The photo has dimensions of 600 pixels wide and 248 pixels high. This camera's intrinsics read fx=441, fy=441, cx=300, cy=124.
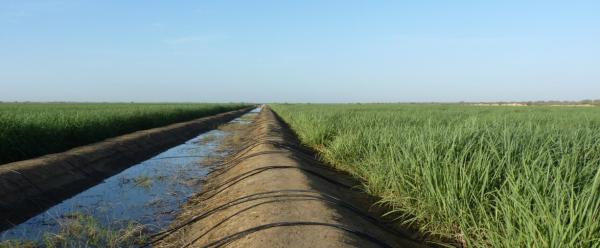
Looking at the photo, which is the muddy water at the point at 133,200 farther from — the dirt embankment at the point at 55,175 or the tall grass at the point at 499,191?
the tall grass at the point at 499,191

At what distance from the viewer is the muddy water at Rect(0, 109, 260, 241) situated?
184 inches

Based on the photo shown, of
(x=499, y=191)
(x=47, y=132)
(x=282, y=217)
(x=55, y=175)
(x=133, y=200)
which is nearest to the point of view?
(x=499, y=191)

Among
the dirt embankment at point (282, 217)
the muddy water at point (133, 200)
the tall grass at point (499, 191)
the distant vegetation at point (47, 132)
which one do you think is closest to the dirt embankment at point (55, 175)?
the muddy water at point (133, 200)

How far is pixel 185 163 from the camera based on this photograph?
32.2ft

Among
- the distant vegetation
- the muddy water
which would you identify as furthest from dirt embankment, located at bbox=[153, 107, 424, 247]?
the distant vegetation

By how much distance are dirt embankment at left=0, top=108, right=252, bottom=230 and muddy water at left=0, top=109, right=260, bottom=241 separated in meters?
0.24

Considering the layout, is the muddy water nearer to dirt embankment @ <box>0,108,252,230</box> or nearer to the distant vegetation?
dirt embankment @ <box>0,108,252,230</box>

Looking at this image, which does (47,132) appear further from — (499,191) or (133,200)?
(499,191)

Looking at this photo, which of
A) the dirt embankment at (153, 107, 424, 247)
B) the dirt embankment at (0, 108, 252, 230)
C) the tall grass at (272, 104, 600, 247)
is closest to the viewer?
the tall grass at (272, 104, 600, 247)

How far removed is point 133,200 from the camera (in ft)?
19.4

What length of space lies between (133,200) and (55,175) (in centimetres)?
192

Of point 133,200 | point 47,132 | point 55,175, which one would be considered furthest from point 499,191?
point 47,132

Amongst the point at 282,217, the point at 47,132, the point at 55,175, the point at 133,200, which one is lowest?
the point at 133,200

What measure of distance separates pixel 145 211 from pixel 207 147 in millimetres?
7935
